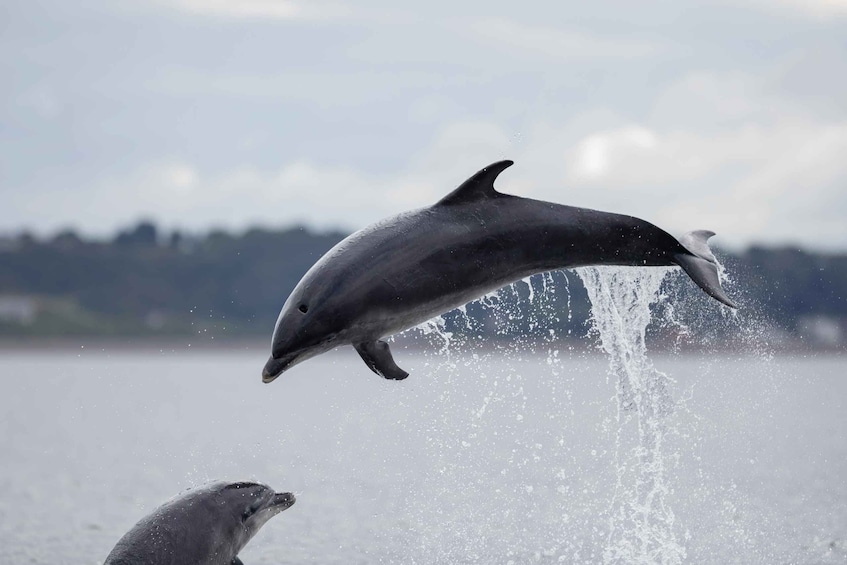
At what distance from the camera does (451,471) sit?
28.1m

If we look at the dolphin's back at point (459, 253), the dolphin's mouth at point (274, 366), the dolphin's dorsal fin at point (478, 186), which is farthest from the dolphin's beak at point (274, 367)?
the dolphin's dorsal fin at point (478, 186)

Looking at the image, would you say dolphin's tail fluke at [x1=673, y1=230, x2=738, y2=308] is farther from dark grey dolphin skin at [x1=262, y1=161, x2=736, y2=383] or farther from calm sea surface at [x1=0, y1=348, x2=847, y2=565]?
calm sea surface at [x1=0, y1=348, x2=847, y2=565]

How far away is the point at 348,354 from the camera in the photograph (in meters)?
127

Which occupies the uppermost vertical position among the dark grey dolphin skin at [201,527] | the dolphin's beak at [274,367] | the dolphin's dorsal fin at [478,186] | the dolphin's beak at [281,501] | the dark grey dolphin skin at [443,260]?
the dolphin's dorsal fin at [478,186]

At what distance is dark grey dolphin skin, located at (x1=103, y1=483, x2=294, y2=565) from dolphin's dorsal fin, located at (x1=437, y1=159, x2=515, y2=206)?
3459 mm

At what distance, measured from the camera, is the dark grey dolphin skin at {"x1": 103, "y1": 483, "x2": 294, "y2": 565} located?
412 inches

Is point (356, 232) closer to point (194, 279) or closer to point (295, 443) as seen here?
point (295, 443)

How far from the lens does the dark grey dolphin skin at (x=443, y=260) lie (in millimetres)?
8734

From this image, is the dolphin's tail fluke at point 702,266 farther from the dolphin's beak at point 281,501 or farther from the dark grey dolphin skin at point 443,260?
the dolphin's beak at point 281,501

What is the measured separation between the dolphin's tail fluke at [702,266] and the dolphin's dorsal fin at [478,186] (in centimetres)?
169

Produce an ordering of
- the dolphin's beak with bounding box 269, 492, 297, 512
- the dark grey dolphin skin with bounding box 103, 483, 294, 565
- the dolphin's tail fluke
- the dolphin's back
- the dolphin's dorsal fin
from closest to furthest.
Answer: the dolphin's back < the dolphin's dorsal fin < the dolphin's tail fluke < the dark grey dolphin skin with bounding box 103, 483, 294, 565 < the dolphin's beak with bounding box 269, 492, 297, 512

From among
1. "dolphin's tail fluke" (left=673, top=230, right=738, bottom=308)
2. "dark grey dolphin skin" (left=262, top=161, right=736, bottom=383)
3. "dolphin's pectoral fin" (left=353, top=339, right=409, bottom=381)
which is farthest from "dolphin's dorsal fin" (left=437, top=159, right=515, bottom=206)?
"dolphin's tail fluke" (left=673, top=230, right=738, bottom=308)

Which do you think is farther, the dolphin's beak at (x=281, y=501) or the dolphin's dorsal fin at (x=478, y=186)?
the dolphin's beak at (x=281, y=501)

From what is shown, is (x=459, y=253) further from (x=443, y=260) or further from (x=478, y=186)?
(x=478, y=186)
